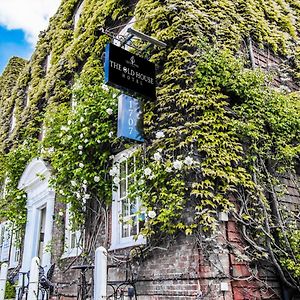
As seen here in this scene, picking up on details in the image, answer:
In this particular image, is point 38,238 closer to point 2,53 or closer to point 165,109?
point 165,109

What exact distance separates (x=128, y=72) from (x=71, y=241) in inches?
184

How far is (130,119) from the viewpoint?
6148 mm

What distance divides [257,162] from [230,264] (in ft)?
5.65

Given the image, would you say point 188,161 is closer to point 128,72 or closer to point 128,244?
point 128,72

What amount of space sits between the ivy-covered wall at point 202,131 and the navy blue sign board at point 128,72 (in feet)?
0.78

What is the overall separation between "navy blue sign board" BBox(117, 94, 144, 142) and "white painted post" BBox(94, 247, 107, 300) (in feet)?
6.72

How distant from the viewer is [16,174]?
11500 mm

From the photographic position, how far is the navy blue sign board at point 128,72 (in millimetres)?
5758

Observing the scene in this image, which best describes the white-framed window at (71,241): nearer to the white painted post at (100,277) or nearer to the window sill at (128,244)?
the window sill at (128,244)

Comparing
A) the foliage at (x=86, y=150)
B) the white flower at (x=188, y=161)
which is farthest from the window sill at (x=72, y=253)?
the white flower at (x=188, y=161)

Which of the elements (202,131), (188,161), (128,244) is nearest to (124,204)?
(128,244)

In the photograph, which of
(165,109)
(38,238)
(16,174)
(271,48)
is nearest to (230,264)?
(165,109)

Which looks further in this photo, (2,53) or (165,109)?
(2,53)

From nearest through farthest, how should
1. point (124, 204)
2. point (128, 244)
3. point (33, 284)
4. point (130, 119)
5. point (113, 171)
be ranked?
point (130, 119) < point (33, 284) < point (128, 244) < point (113, 171) < point (124, 204)
